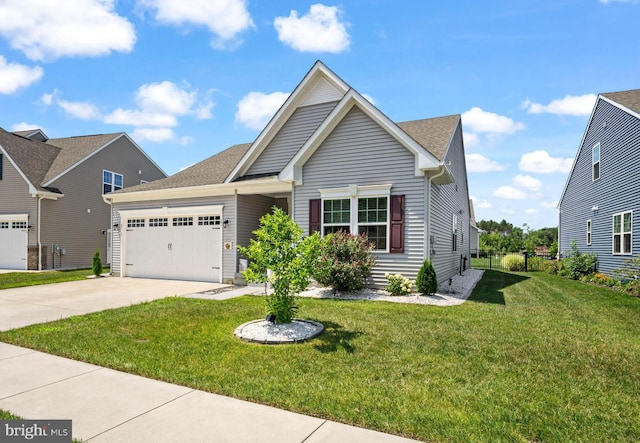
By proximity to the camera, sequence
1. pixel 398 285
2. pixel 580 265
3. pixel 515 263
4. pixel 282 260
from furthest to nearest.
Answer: pixel 515 263
pixel 580 265
pixel 398 285
pixel 282 260

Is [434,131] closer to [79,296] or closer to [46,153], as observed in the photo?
[79,296]

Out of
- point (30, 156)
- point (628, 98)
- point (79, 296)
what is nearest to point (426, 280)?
point (79, 296)

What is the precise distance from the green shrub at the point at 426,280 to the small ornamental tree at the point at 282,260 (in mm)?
4552

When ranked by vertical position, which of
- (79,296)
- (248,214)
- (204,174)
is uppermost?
(204,174)

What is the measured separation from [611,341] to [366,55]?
9265 mm

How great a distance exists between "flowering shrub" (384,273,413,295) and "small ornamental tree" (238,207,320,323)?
4314 millimetres

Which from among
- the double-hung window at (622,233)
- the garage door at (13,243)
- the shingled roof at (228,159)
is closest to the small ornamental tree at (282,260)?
the shingled roof at (228,159)

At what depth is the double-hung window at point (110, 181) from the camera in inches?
867

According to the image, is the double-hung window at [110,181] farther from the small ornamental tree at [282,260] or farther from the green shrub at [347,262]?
the small ornamental tree at [282,260]

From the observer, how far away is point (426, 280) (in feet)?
31.4

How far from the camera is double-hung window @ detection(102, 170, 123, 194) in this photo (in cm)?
2202

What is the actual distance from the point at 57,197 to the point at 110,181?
3.71 metres

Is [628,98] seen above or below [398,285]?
above

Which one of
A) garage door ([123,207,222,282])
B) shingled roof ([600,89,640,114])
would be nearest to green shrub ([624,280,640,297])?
shingled roof ([600,89,640,114])
